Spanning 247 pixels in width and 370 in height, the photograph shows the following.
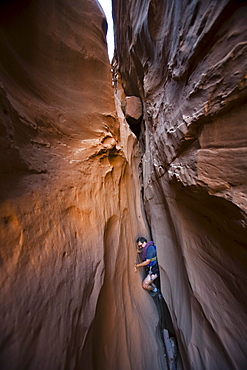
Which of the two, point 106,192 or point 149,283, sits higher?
point 106,192

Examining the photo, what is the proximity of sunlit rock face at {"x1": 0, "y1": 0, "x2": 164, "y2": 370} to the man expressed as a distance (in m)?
0.19

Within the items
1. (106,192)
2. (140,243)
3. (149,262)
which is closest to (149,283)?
(149,262)

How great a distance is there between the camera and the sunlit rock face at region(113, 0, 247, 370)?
1083 millimetres

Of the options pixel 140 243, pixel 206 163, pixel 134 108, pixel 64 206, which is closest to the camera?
pixel 206 163

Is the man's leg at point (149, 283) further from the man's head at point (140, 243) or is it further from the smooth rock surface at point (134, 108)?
the smooth rock surface at point (134, 108)

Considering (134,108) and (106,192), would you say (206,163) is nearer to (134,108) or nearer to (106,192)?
(106,192)

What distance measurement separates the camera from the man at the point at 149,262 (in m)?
2.76

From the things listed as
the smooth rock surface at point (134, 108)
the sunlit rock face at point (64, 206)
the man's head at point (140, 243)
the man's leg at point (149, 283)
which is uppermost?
the smooth rock surface at point (134, 108)

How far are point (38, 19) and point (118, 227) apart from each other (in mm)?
2882

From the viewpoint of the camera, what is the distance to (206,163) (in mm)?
1297

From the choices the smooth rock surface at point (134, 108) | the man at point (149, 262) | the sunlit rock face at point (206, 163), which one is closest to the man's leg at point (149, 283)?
the man at point (149, 262)

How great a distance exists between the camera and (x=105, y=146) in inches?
84.1

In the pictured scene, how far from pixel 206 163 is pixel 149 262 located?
2305 millimetres

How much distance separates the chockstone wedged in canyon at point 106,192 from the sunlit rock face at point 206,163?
0.04ft
